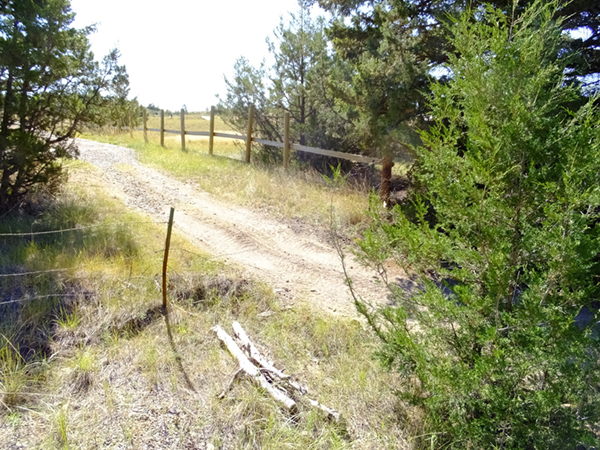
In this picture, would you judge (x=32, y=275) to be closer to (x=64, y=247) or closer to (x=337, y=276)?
(x=64, y=247)

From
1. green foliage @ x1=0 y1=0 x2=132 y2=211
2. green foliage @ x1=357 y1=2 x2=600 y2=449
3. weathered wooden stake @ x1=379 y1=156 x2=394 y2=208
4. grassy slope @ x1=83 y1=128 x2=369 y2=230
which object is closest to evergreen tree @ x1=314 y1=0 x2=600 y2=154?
weathered wooden stake @ x1=379 y1=156 x2=394 y2=208

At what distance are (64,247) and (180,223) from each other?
2.33m

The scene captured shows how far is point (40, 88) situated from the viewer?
6.53m

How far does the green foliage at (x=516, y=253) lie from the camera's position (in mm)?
2193

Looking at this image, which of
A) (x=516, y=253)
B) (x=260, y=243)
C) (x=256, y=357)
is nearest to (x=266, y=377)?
(x=256, y=357)

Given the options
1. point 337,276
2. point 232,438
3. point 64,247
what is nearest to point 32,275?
point 64,247

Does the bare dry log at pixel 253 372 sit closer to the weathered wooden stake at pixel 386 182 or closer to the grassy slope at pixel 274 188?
the grassy slope at pixel 274 188

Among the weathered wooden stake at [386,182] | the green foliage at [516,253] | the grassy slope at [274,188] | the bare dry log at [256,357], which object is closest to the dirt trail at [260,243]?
→ the grassy slope at [274,188]

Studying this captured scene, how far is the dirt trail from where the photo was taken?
5.56m

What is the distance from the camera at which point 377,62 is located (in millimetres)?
6496

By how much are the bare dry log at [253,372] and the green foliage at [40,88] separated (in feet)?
16.3

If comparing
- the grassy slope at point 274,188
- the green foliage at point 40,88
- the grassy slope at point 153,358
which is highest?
the green foliage at point 40,88

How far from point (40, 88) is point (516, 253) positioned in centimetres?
766

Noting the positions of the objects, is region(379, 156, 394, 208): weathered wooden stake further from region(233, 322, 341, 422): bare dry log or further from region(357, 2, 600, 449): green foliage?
A: region(357, 2, 600, 449): green foliage
